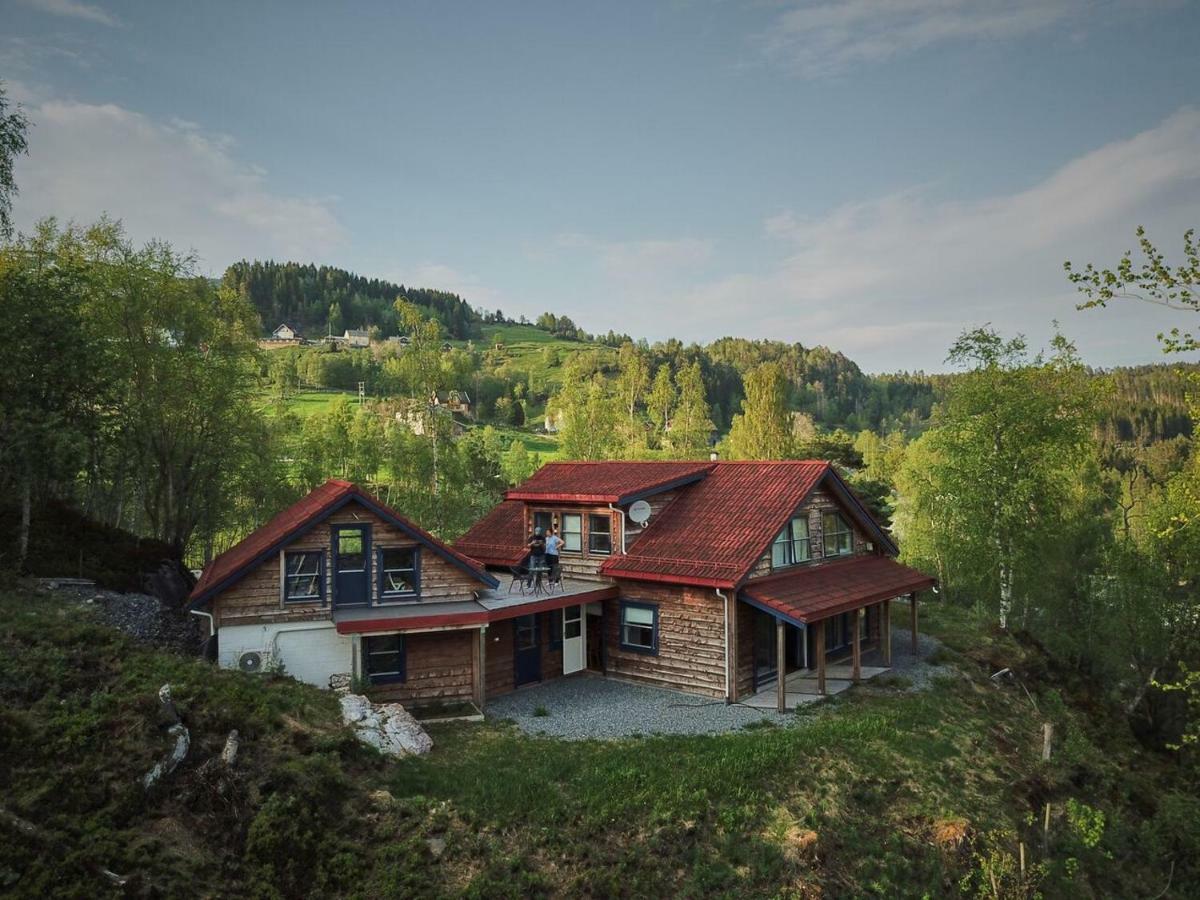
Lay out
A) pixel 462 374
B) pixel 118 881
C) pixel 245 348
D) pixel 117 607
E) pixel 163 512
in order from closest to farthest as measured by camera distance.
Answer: pixel 118 881 < pixel 117 607 < pixel 245 348 < pixel 163 512 < pixel 462 374

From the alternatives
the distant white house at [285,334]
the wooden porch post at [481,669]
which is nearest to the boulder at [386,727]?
the wooden porch post at [481,669]

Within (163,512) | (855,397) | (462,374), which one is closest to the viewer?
(163,512)

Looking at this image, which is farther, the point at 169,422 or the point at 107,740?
the point at 169,422

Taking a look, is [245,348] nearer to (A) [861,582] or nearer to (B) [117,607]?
(B) [117,607]

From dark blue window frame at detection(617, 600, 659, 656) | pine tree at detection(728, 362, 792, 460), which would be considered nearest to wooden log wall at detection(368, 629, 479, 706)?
dark blue window frame at detection(617, 600, 659, 656)

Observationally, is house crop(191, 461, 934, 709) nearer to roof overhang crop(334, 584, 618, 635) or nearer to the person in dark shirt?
roof overhang crop(334, 584, 618, 635)

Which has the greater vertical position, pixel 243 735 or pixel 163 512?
pixel 163 512

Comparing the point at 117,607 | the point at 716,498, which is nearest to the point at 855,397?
the point at 716,498

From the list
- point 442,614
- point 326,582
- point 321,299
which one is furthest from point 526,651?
point 321,299
